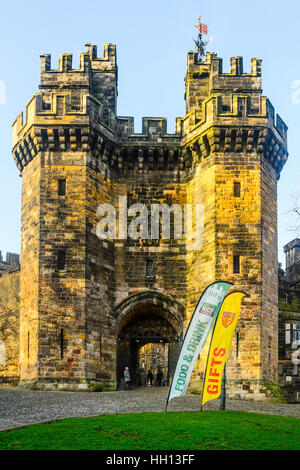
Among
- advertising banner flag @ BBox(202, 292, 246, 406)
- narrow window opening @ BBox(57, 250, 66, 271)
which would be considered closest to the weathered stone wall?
narrow window opening @ BBox(57, 250, 66, 271)

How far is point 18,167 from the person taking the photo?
92.4 feet

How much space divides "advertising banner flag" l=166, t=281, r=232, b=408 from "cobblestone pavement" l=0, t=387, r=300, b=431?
289 centimetres

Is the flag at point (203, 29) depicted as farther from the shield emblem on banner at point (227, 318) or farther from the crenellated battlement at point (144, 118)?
the shield emblem on banner at point (227, 318)

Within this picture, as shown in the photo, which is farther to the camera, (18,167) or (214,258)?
(18,167)

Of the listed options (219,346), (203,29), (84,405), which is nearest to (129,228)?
(84,405)

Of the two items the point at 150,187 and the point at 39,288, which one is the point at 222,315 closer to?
the point at 39,288

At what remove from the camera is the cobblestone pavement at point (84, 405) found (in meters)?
17.1

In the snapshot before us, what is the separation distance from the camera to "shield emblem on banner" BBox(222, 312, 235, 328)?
16.9 metres

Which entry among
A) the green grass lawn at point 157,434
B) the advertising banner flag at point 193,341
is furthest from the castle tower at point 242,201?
the advertising banner flag at point 193,341

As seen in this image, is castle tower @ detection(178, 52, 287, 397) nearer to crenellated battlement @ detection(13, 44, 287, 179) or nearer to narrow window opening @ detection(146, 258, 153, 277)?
crenellated battlement @ detection(13, 44, 287, 179)

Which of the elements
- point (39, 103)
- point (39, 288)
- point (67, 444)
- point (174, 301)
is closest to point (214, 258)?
point (174, 301)

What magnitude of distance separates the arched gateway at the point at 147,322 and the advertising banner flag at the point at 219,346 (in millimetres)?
9554
